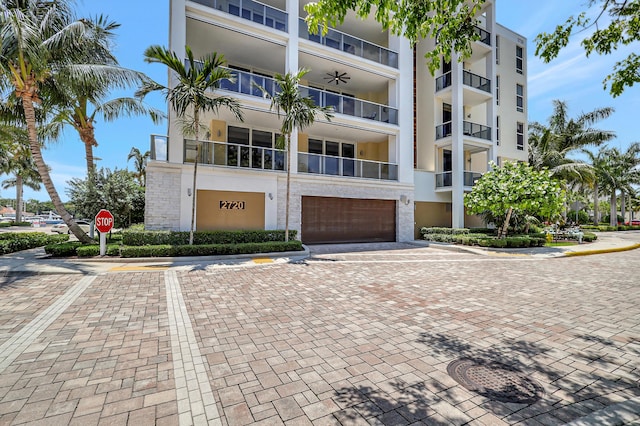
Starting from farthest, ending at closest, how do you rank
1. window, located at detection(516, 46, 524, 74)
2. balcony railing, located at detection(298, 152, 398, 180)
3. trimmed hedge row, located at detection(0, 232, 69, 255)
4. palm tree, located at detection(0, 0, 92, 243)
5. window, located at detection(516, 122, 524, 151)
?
window, located at detection(516, 46, 524, 74), window, located at detection(516, 122, 524, 151), balcony railing, located at detection(298, 152, 398, 180), trimmed hedge row, located at detection(0, 232, 69, 255), palm tree, located at detection(0, 0, 92, 243)

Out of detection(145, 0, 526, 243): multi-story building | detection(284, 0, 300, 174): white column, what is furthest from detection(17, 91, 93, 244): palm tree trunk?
detection(284, 0, 300, 174): white column

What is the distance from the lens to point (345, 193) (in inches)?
658

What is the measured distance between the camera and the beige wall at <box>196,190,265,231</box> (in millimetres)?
14202

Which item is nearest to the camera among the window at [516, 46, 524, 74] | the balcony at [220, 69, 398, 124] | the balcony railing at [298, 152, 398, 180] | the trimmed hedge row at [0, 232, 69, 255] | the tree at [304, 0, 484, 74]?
the tree at [304, 0, 484, 74]

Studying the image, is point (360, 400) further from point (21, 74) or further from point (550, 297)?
point (21, 74)

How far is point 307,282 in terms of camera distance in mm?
7949

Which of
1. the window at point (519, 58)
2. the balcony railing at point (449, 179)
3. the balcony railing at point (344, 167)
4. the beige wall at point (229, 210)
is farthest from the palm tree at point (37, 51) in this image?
the window at point (519, 58)

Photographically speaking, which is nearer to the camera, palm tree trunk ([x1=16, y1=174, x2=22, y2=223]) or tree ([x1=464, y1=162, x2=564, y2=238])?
tree ([x1=464, y1=162, x2=564, y2=238])

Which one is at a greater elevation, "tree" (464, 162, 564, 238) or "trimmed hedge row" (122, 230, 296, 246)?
"tree" (464, 162, 564, 238)

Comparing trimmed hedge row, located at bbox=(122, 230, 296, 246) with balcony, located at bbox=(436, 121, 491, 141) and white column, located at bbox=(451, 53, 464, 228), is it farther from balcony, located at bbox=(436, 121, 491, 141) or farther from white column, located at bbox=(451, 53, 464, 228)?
balcony, located at bbox=(436, 121, 491, 141)

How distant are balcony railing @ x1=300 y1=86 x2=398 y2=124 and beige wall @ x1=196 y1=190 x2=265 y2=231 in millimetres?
5991

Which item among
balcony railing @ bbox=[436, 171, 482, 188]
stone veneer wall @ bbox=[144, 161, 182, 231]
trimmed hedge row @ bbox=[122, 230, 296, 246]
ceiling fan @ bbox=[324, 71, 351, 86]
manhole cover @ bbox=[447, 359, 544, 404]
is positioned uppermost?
ceiling fan @ bbox=[324, 71, 351, 86]

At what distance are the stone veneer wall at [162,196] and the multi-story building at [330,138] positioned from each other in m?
0.04

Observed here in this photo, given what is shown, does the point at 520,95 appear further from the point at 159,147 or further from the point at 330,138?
the point at 159,147
